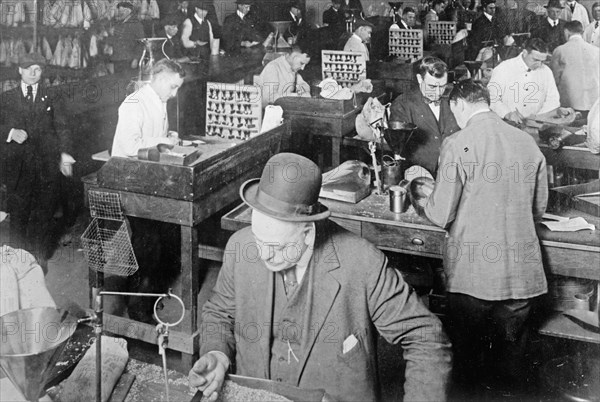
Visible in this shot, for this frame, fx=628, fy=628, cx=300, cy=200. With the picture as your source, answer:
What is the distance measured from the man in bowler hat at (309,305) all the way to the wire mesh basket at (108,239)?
5.15 feet

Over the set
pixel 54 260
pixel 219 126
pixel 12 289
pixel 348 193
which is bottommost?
pixel 54 260

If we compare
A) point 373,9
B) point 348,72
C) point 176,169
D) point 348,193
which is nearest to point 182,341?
point 176,169

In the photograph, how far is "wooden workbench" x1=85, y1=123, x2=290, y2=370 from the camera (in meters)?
3.46

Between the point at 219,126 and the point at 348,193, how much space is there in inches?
51.3

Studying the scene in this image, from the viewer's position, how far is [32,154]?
474 cm

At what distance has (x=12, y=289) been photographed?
2959 millimetres

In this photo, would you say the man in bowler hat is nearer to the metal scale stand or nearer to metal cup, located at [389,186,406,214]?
metal cup, located at [389,186,406,214]

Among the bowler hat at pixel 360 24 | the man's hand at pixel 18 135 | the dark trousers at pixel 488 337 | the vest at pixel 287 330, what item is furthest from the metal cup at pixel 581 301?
the bowler hat at pixel 360 24

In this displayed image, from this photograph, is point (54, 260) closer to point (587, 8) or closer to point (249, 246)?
point (249, 246)

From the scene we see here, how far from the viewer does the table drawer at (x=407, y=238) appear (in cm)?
333

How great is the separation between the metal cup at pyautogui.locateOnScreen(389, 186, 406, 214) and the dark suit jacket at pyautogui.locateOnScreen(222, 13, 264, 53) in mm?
6885

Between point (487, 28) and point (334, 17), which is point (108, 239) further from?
point (334, 17)

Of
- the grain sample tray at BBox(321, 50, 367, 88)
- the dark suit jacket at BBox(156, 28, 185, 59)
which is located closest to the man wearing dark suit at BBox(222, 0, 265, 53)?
the dark suit jacket at BBox(156, 28, 185, 59)

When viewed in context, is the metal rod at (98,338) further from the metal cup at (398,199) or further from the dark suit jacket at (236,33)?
the dark suit jacket at (236,33)
